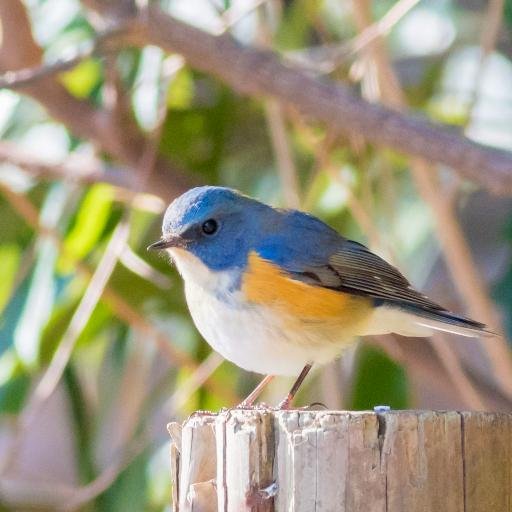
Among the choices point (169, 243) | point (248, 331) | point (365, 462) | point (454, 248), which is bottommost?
point (365, 462)

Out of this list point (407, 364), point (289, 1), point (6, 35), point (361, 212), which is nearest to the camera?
point (361, 212)

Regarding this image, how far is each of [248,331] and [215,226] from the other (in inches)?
13.4

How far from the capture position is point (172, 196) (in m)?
4.15

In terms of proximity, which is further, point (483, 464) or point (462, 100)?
point (462, 100)

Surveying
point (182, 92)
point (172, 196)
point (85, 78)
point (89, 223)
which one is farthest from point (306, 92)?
point (85, 78)

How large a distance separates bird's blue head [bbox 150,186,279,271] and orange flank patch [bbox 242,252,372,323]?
0.19ft

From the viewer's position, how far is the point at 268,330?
9.12ft

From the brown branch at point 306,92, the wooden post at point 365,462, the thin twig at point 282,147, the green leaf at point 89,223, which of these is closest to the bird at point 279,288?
the brown branch at point 306,92

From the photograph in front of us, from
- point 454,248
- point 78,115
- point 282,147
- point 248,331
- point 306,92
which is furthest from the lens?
point 78,115

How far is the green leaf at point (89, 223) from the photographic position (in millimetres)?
4141

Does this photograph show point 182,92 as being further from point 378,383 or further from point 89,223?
point 378,383

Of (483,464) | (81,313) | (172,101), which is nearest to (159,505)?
(81,313)

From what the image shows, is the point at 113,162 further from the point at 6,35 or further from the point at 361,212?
the point at 361,212

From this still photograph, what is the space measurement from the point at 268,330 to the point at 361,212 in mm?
965
